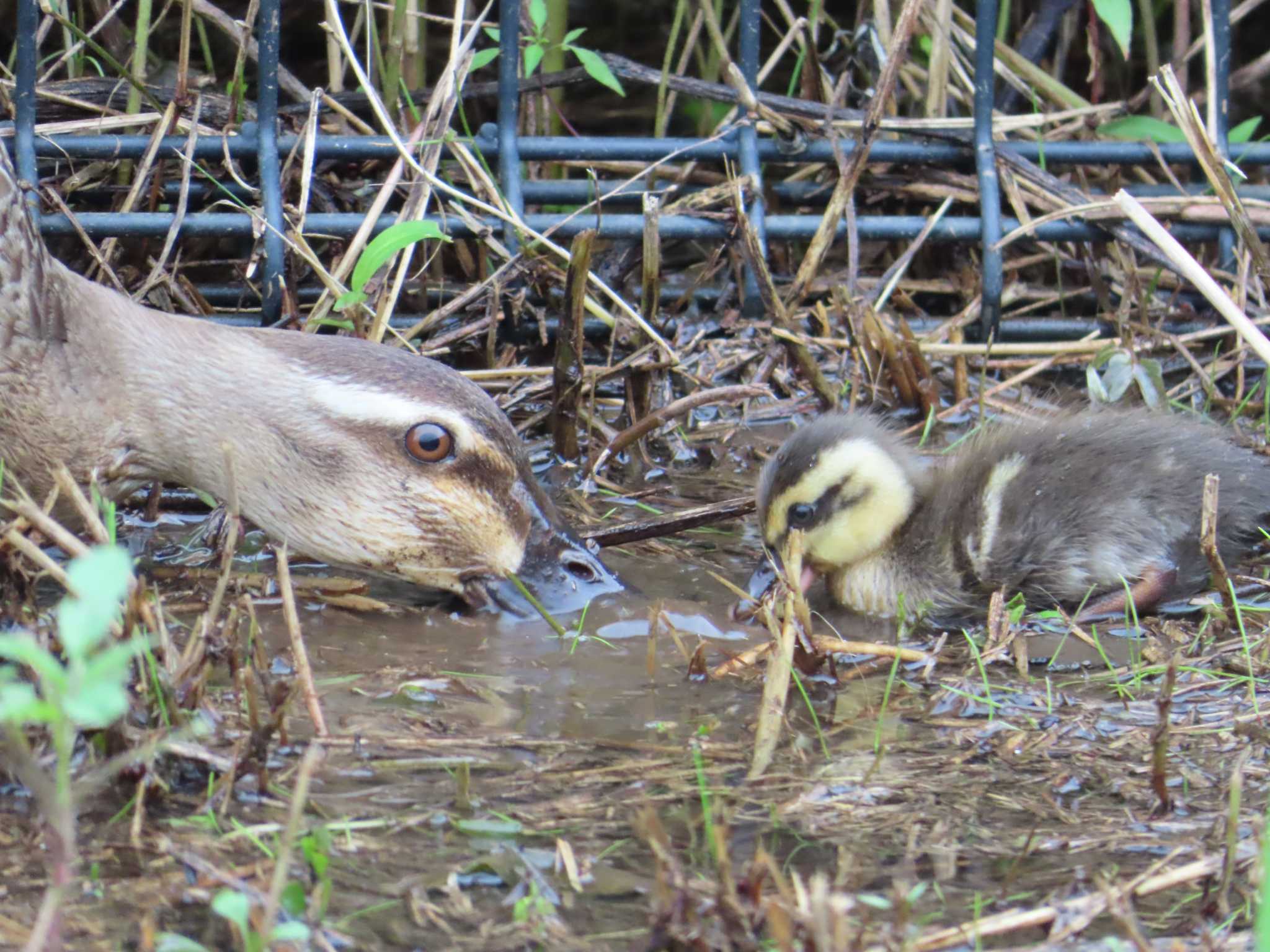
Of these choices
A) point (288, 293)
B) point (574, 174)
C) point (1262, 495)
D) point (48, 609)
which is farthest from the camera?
point (574, 174)

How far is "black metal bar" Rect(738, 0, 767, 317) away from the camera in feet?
14.5

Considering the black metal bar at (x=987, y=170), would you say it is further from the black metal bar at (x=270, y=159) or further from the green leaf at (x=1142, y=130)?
the black metal bar at (x=270, y=159)

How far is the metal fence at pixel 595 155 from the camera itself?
4.14 m

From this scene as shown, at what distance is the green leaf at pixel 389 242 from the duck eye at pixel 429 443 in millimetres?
521

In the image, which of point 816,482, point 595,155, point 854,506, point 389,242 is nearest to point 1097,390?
point 854,506

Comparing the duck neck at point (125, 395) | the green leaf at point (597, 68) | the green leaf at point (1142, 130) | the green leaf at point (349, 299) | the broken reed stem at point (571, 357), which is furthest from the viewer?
the green leaf at point (1142, 130)

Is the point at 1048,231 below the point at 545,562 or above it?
above

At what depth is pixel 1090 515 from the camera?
340cm

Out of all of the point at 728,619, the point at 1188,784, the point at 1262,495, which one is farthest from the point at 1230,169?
the point at 1188,784

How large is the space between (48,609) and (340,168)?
2286mm

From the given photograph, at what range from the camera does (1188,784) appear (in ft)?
7.63

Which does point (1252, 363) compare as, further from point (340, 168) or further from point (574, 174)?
point (340, 168)

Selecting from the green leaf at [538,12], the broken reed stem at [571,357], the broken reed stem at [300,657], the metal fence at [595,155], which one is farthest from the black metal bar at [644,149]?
the broken reed stem at [300,657]

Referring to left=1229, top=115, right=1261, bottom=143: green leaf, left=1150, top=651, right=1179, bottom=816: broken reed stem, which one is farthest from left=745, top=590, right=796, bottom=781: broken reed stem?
left=1229, top=115, right=1261, bottom=143: green leaf
